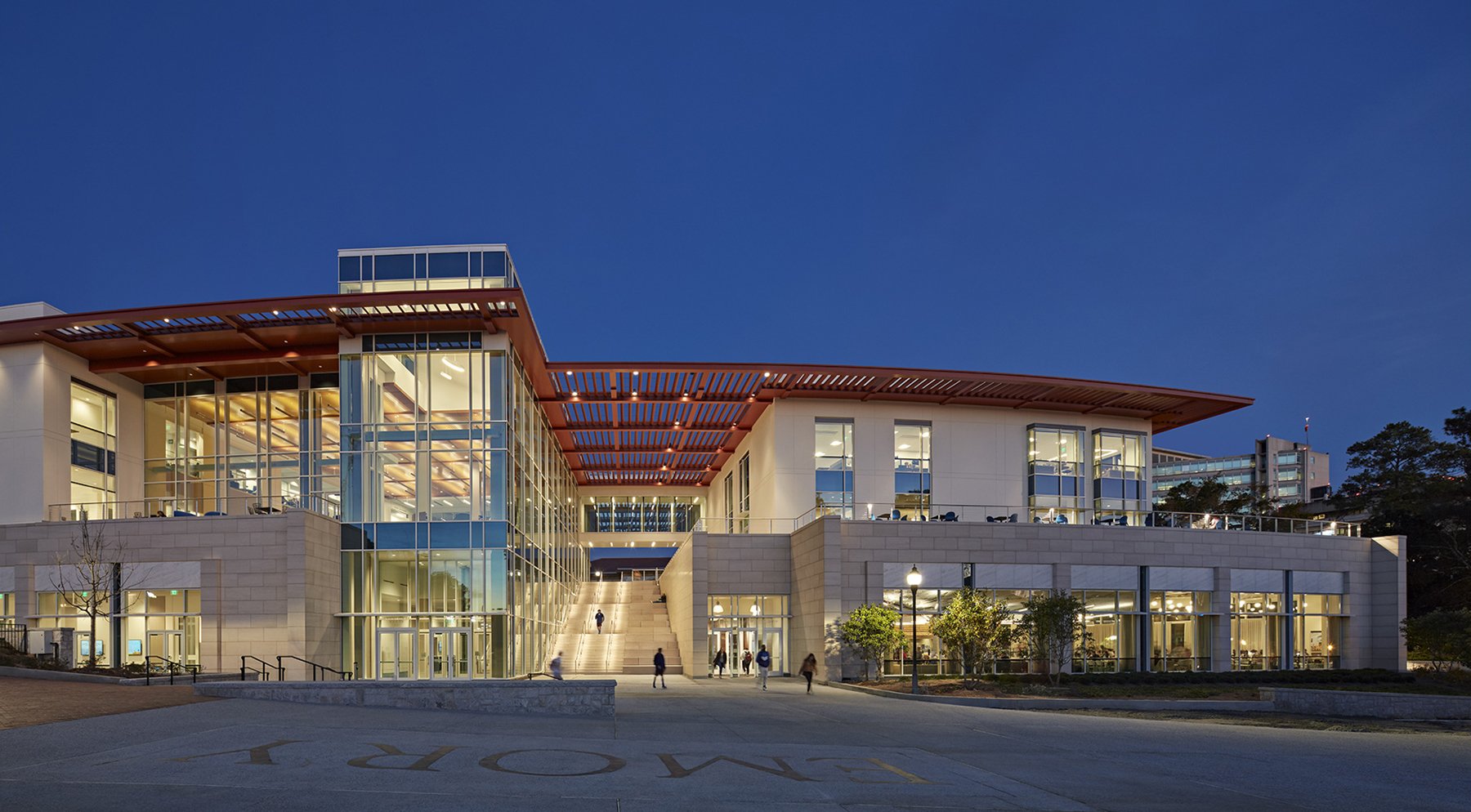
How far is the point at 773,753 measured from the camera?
15.4 metres

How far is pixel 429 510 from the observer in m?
34.5

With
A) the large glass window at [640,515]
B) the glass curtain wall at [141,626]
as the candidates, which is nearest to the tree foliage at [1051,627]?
the glass curtain wall at [141,626]

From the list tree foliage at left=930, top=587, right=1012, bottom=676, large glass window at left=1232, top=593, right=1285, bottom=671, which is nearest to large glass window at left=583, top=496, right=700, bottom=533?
large glass window at left=1232, top=593, right=1285, bottom=671

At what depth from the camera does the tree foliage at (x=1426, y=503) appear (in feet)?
176

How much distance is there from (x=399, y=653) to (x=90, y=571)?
9857mm

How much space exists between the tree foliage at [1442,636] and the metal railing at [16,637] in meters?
46.8

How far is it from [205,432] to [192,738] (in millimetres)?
29834

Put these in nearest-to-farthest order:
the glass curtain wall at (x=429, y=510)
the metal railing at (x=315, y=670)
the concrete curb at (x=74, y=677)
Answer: the concrete curb at (x=74, y=677) < the metal railing at (x=315, y=670) < the glass curtain wall at (x=429, y=510)

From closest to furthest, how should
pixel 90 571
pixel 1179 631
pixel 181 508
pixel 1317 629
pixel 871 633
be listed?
pixel 90 571 → pixel 871 633 → pixel 1179 631 → pixel 181 508 → pixel 1317 629

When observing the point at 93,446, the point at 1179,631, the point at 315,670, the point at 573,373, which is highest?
the point at 573,373

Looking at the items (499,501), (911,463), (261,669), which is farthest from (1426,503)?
(261,669)

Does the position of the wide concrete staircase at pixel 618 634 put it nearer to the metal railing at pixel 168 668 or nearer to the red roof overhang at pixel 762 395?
the red roof overhang at pixel 762 395

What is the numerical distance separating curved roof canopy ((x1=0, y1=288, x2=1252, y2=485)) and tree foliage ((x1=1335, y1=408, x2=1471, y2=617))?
1635 cm

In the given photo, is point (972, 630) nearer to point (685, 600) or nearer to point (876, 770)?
point (685, 600)
